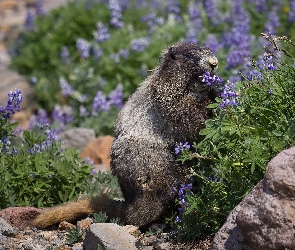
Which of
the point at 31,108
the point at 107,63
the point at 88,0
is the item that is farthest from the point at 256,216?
the point at 88,0

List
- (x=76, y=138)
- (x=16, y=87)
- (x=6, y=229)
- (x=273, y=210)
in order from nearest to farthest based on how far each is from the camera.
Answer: (x=273, y=210) → (x=6, y=229) → (x=76, y=138) → (x=16, y=87)

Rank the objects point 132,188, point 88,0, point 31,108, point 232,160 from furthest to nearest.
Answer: point 88,0 → point 31,108 → point 132,188 → point 232,160

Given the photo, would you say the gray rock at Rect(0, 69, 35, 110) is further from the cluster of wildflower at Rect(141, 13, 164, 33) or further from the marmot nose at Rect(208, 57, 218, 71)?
the marmot nose at Rect(208, 57, 218, 71)

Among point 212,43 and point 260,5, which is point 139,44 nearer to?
point 212,43

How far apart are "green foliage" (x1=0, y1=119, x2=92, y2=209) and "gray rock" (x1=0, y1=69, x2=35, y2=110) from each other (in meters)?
4.35

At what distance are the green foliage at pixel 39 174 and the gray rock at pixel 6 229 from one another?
39cm

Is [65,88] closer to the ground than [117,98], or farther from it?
closer to the ground

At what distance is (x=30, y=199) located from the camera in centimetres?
600

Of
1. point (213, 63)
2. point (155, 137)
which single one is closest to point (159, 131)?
point (155, 137)

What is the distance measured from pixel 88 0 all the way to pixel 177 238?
7144 millimetres

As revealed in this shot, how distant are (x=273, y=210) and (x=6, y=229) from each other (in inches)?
90.1

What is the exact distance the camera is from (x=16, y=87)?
10.5m

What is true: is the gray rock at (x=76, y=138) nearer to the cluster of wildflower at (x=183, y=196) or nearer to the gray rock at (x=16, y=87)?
the gray rock at (x=16, y=87)

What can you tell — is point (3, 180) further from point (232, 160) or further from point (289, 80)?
point (289, 80)
